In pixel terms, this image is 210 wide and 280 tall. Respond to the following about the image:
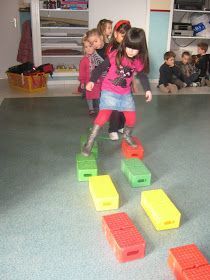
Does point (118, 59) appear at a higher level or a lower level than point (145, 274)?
higher

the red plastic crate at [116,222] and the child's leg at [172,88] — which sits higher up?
the child's leg at [172,88]

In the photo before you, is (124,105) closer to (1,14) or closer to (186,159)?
(186,159)

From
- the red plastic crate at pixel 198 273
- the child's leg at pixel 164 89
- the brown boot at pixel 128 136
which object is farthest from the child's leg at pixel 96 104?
the red plastic crate at pixel 198 273

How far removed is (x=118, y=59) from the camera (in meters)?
2.31

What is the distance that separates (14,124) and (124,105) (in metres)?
1.44

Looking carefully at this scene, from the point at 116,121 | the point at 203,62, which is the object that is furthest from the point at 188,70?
the point at 116,121

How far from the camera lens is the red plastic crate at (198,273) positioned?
1325 millimetres

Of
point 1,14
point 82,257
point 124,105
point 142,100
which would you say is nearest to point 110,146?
point 124,105

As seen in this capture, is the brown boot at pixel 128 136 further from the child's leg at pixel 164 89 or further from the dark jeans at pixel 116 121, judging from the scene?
the child's leg at pixel 164 89

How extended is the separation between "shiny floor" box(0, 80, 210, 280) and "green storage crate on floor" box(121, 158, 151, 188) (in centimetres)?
6

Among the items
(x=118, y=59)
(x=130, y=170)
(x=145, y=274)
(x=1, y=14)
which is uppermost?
(x=1, y=14)

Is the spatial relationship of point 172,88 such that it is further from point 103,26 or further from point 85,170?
point 85,170

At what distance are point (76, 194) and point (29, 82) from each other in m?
2.93

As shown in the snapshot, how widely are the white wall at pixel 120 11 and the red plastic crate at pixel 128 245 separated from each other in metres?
4.16
